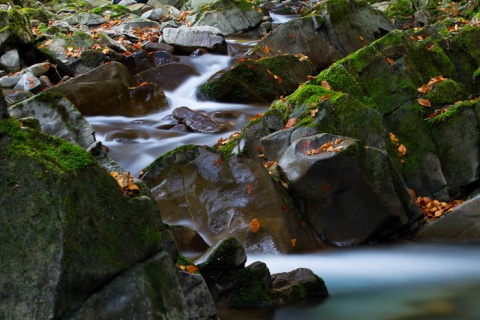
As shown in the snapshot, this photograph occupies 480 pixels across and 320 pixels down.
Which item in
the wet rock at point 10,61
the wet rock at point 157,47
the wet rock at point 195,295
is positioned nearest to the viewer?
the wet rock at point 195,295

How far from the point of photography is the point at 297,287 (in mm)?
5320

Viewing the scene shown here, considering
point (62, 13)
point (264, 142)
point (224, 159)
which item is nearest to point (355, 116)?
point (264, 142)

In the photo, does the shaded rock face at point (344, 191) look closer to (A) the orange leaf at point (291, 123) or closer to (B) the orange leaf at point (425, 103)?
(A) the orange leaf at point (291, 123)

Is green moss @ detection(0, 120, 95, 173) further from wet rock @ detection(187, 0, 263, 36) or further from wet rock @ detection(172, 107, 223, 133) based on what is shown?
wet rock @ detection(187, 0, 263, 36)

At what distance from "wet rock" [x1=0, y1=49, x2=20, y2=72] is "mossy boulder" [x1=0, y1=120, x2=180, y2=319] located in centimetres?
1108

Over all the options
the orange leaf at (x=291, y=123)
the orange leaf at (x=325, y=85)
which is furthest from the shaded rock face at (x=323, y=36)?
the orange leaf at (x=291, y=123)

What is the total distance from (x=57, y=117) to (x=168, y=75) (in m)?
6.28

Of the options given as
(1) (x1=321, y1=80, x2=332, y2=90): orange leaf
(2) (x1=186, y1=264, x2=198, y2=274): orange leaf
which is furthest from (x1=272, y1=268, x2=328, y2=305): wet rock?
(1) (x1=321, y1=80, x2=332, y2=90): orange leaf

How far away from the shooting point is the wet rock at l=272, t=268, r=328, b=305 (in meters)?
5.27

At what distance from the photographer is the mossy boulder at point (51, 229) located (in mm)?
3168

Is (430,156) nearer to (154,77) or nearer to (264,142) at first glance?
(264,142)

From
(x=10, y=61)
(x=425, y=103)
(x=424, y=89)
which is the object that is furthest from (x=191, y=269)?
(x=10, y=61)

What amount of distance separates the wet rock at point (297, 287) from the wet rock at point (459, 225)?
2.52m

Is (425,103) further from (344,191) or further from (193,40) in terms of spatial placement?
(193,40)
